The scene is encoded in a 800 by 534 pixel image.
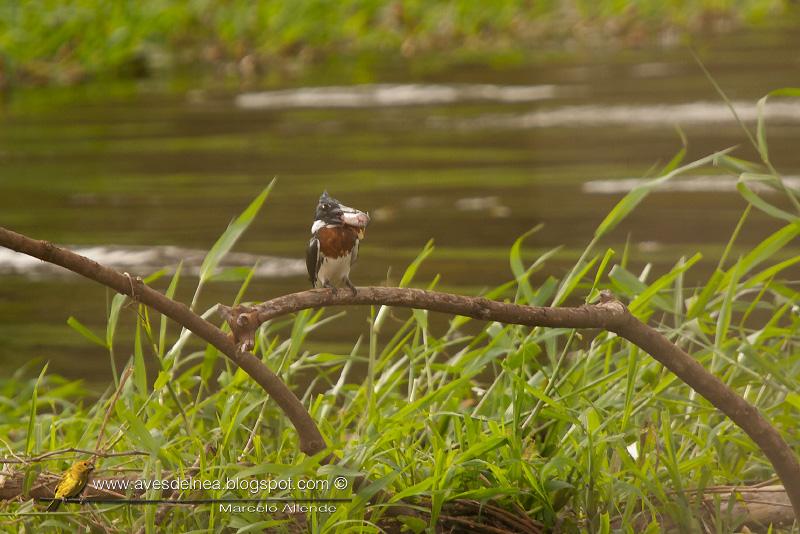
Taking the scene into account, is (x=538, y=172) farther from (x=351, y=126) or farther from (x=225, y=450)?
(x=225, y=450)

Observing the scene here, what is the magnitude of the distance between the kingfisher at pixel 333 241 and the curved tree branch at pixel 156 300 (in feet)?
0.72

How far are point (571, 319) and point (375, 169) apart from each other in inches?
276

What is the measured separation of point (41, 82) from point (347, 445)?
12.2 m

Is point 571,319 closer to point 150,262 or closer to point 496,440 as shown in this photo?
point 496,440

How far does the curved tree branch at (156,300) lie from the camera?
254 centimetres

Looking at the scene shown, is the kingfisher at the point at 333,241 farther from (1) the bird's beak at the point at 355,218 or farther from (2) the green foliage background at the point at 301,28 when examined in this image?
(2) the green foliage background at the point at 301,28

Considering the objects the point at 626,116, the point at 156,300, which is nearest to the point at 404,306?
the point at 156,300

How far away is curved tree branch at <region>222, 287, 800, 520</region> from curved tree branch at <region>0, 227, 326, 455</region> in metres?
0.18

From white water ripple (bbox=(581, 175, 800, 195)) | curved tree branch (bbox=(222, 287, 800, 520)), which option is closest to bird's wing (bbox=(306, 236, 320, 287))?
curved tree branch (bbox=(222, 287, 800, 520))

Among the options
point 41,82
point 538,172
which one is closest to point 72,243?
point 538,172

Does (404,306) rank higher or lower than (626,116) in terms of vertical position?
higher

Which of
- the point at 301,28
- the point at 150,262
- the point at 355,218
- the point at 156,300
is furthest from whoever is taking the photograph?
the point at 301,28

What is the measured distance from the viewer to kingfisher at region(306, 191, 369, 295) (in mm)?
2617

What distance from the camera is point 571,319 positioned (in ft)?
9.21
